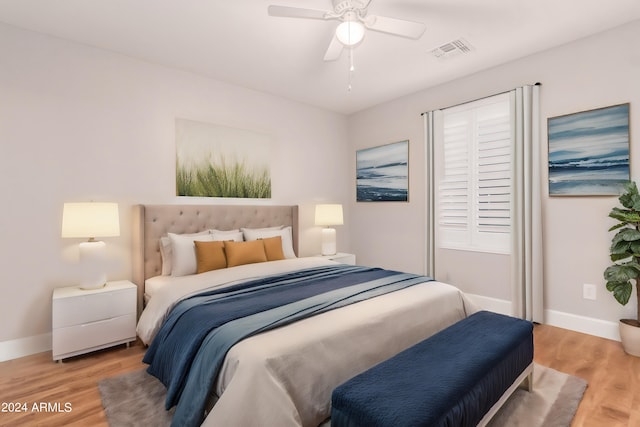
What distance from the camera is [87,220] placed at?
8.64ft

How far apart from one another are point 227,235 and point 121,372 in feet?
4.89

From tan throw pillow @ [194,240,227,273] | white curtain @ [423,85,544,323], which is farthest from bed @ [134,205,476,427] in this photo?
white curtain @ [423,85,544,323]

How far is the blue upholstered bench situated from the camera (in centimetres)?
126

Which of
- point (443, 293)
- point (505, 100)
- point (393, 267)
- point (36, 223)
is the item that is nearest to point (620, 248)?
point (443, 293)

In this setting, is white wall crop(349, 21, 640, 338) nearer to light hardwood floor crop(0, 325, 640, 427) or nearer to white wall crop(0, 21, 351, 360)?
light hardwood floor crop(0, 325, 640, 427)

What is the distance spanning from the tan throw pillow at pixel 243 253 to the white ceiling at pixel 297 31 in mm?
1879

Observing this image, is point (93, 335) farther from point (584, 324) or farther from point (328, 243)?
point (584, 324)

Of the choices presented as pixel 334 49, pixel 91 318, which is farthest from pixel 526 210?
pixel 91 318

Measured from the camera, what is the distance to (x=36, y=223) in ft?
8.98

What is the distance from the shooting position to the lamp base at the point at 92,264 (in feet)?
8.90

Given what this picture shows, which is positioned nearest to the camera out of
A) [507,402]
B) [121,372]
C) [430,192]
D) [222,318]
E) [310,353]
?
[310,353]

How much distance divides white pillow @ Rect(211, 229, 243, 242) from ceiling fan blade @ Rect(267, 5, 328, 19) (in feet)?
7.00

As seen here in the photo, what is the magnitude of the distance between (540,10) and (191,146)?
11.2ft

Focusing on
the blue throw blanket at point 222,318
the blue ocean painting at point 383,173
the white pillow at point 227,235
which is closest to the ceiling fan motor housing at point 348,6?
the blue throw blanket at point 222,318
